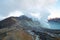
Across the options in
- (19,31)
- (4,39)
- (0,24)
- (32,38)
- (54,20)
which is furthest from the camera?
(54,20)

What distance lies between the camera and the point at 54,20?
161625 millimetres

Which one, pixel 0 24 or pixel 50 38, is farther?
pixel 0 24

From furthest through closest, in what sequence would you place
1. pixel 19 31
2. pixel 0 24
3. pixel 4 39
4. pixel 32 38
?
pixel 0 24 → pixel 19 31 → pixel 32 38 → pixel 4 39

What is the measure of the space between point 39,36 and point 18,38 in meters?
10.3

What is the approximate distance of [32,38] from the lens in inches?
2287

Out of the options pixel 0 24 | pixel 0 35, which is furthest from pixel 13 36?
pixel 0 24

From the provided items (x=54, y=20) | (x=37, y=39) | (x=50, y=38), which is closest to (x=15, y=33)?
(x=37, y=39)

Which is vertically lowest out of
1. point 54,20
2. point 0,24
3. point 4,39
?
point 4,39

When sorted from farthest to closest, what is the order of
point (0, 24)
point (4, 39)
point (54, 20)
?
point (54, 20), point (0, 24), point (4, 39)

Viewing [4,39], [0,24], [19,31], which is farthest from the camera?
[0,24]

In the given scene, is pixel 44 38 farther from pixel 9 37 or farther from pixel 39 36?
pixel 9 37

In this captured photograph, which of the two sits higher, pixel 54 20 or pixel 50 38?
pixel 54 20

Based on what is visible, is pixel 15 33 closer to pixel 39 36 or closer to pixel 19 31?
pixel 19 31

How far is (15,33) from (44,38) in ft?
36.2
